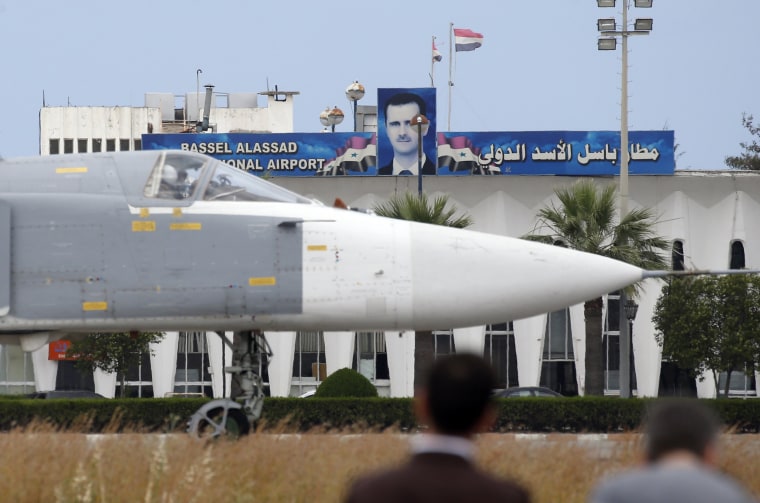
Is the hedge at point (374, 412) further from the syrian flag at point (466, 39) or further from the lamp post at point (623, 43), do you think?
the syrian flag at point (466, 39)

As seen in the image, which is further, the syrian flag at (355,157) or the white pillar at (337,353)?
the syrian flag at (355,157)

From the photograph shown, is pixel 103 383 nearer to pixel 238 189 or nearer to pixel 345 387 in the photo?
pixel 345 387

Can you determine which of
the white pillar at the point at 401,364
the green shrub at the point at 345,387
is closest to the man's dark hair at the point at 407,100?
the white pillar at the point at 401,364

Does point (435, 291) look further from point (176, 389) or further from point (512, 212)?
point (176, 389)

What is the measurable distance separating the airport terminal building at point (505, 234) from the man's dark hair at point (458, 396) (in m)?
43.5

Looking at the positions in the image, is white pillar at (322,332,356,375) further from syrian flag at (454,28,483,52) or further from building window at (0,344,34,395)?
syrian flag at (454,28,483,52)

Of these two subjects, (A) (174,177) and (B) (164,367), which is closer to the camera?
(A) (174,177)

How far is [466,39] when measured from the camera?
234 feet

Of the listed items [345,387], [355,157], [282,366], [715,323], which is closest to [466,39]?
[355,157]

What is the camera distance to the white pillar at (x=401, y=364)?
5000 centimetres

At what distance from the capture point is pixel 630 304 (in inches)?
1377

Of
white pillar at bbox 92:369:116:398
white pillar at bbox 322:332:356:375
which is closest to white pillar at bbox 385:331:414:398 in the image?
white pillar at bbox 322:332:356:375

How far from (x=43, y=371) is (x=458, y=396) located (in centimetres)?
4982

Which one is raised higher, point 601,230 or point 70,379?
point 601,230
